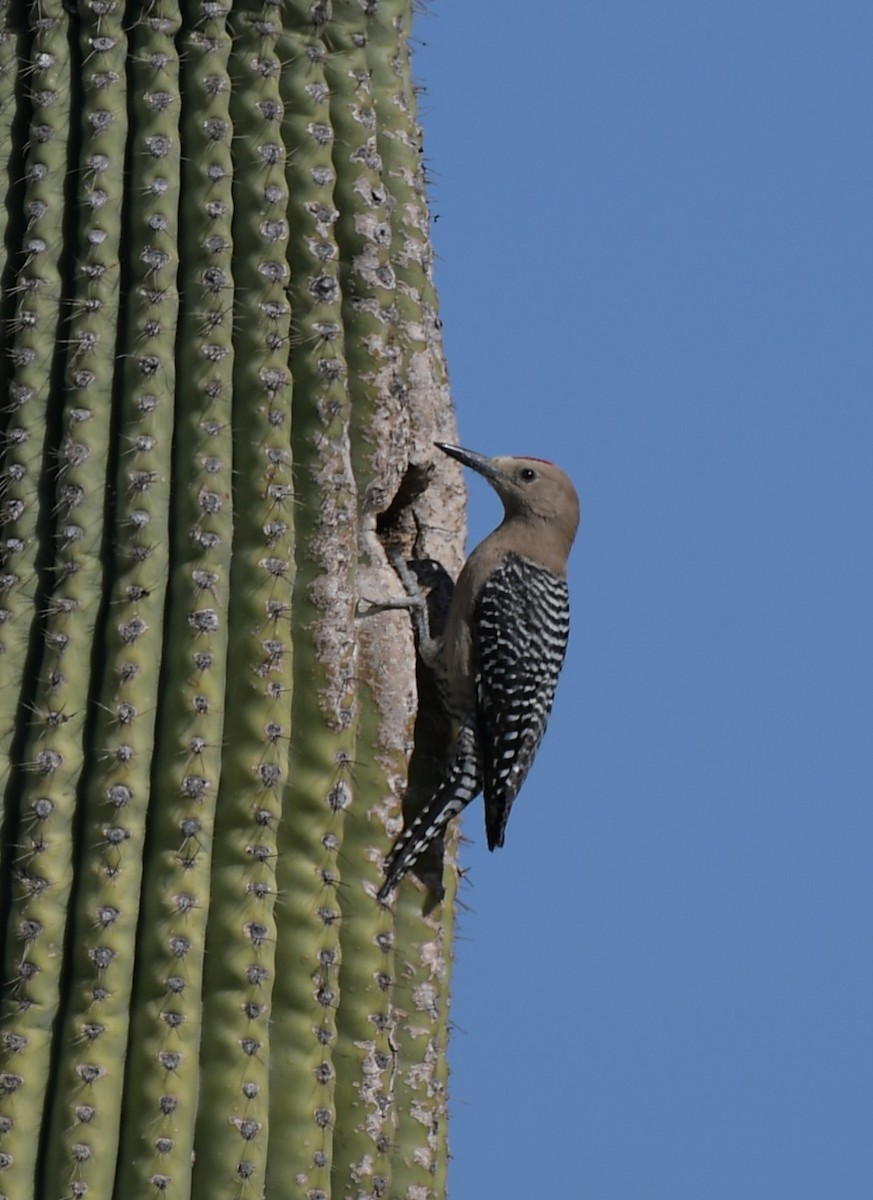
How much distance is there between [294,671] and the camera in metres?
3.83

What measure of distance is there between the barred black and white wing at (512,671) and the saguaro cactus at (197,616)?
544 mm

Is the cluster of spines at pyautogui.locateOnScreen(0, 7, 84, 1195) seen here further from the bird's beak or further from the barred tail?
the bird's beak

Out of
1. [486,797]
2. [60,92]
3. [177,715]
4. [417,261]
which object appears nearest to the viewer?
[177,715]

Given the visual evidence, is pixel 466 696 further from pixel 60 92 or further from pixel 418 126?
pixel 60 92

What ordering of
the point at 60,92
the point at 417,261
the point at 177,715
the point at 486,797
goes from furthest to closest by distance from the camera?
the point at 486,797, the point at 417,261, the point at 60,92, the point at 177,715

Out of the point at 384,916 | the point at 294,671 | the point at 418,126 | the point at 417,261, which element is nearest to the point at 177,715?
the point at 294,671

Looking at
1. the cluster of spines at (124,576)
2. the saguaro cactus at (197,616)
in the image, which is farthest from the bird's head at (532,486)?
the cluster of spines at (124,576)

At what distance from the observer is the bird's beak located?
4383mm

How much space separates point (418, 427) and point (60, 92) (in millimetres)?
981

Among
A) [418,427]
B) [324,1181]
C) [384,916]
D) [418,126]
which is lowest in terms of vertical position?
[324,1181]

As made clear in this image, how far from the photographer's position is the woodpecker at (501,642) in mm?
4398

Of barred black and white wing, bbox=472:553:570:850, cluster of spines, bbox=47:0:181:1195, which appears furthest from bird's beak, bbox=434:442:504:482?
cluster of spines, bbox=47:0:181:1195

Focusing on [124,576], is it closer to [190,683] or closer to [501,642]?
[190,683]

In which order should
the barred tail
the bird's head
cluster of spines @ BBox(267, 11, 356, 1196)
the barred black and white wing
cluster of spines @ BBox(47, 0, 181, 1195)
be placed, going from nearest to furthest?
cluster of spines @ BBox(47, 0, 181, 1195) → cluster of spines @ BBox(267, 11, 356, 1196) → the barred tail → the barred black and white wing → the bird's head
